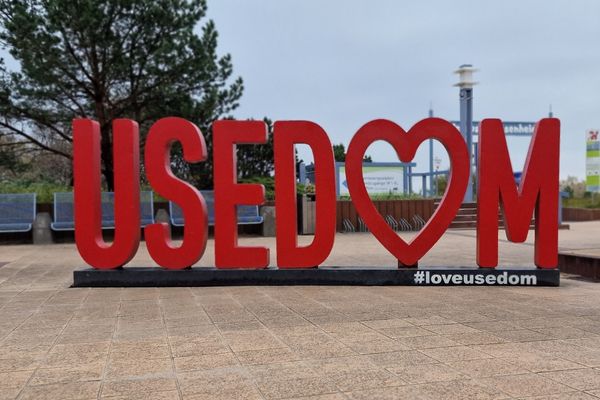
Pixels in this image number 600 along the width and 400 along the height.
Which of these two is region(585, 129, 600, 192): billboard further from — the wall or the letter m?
the letter m

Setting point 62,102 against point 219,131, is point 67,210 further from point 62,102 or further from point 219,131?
point 219,131

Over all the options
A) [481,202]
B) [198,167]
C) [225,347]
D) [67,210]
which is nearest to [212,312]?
[225,347]

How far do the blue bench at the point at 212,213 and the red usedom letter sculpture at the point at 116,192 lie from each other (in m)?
7.72

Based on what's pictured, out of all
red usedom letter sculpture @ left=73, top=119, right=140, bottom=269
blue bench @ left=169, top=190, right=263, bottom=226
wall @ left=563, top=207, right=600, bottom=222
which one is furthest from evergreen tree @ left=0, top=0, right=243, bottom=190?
wall @ left=563, top=207, right=600, bottom=222

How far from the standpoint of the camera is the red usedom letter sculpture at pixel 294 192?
7727mm

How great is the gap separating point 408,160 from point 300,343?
386 centimetres

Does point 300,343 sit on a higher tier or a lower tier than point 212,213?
lower

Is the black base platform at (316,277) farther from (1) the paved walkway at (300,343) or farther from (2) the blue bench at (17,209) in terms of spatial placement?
(2) the blue bench at (17,209)

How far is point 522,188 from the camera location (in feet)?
25.0

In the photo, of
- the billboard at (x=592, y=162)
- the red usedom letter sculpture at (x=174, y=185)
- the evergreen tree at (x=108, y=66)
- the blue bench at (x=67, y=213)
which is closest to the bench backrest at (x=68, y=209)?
the blue bench at (x=67, y=213)

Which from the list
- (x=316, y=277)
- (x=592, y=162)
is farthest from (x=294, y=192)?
(x=592, y=162)

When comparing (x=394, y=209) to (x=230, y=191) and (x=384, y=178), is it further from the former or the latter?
(x=230, y=191)

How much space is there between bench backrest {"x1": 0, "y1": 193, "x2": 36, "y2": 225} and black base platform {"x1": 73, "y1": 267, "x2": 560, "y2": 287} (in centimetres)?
814

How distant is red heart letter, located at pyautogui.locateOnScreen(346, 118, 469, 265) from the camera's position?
7578 millimetres
